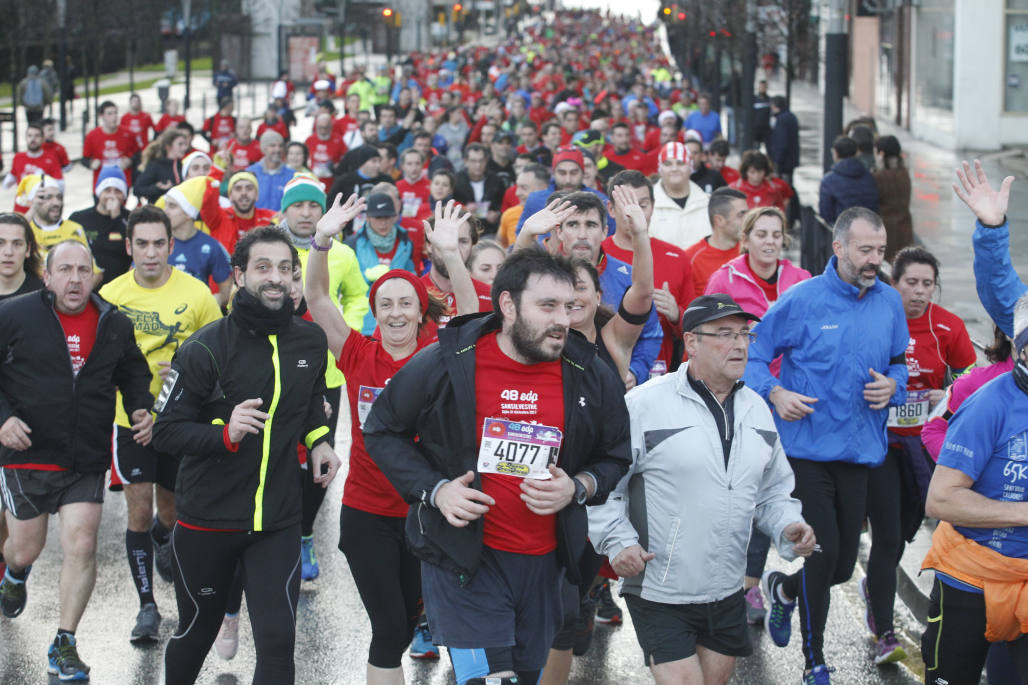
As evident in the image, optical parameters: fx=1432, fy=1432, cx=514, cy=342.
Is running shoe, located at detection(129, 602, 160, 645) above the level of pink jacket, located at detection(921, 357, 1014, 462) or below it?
below

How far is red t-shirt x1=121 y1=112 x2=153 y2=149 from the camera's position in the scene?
2380 centimetres

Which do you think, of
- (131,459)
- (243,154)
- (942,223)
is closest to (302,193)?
(131,459)

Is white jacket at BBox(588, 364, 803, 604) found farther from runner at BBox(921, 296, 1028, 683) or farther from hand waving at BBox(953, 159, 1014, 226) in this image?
hand waving at BBox(953, 159, 1014, 226)

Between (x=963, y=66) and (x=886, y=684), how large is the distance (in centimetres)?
2559

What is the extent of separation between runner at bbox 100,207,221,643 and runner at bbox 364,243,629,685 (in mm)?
2698

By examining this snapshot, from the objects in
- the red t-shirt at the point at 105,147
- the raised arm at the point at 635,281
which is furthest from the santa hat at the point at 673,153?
the red t-shirt at the point at 105,147

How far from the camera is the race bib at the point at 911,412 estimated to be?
702cm

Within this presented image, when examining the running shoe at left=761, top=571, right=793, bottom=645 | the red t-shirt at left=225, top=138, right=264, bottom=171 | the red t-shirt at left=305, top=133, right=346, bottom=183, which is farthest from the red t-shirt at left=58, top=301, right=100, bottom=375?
the red t-shirt at left=305, top=133, right=346, bottom=183

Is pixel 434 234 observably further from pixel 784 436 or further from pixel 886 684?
pixel 886 684

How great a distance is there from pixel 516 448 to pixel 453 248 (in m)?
1.38

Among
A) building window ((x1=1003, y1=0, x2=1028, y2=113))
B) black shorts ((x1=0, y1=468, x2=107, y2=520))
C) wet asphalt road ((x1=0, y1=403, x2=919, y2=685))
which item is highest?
building window ((x1=1003, y1=0, x2=1028, y2=113))

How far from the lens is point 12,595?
722cm

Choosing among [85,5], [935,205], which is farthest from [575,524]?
[85,5]

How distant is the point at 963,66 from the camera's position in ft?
98.0
